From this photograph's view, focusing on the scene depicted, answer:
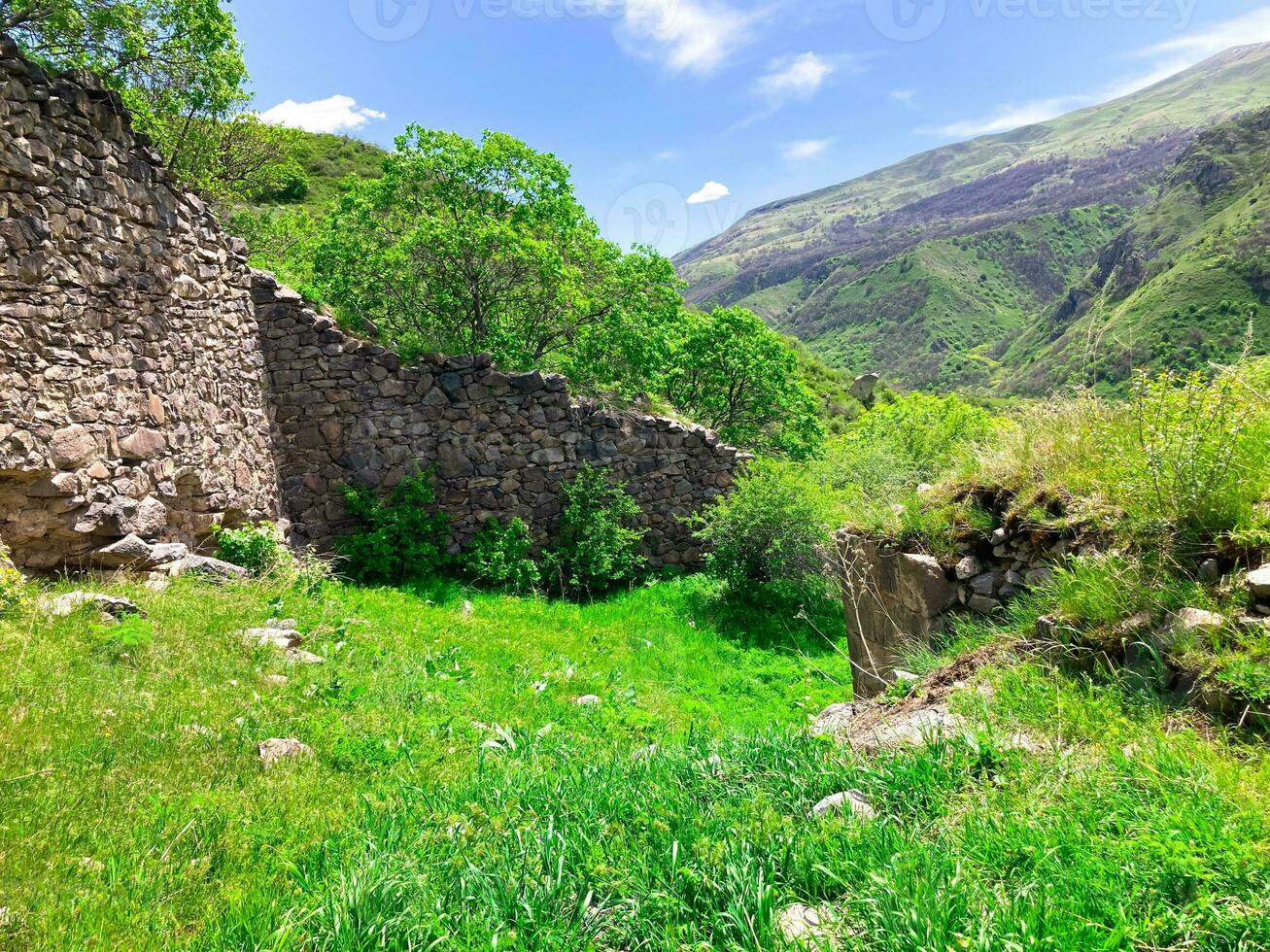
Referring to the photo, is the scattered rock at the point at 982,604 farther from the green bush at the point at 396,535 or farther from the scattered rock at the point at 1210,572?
the green bush at the point at 396,535

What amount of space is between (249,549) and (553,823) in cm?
566

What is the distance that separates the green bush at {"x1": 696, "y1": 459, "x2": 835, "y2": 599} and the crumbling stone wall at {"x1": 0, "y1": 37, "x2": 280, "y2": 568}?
6295 mm

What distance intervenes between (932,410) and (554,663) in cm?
1146

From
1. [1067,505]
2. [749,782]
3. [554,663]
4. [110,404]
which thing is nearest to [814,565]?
[554,663]

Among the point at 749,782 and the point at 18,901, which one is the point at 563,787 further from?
the point at 18,901

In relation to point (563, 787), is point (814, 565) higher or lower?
lower

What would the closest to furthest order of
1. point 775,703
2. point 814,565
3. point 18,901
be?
point 18,901, point 775,703, point 814,565

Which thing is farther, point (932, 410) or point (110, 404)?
point (932, 410)

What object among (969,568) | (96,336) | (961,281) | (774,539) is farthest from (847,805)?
(961,281)

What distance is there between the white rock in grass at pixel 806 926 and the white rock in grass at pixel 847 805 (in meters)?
0.44

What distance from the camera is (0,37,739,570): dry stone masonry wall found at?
16.7ft

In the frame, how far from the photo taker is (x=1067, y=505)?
411cm

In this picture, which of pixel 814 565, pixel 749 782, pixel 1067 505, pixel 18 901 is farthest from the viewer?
pixel 814 565

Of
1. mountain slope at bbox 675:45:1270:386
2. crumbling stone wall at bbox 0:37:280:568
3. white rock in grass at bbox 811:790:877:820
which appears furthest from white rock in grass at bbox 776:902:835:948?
mountain slope at bbox 675:45:1270:386
